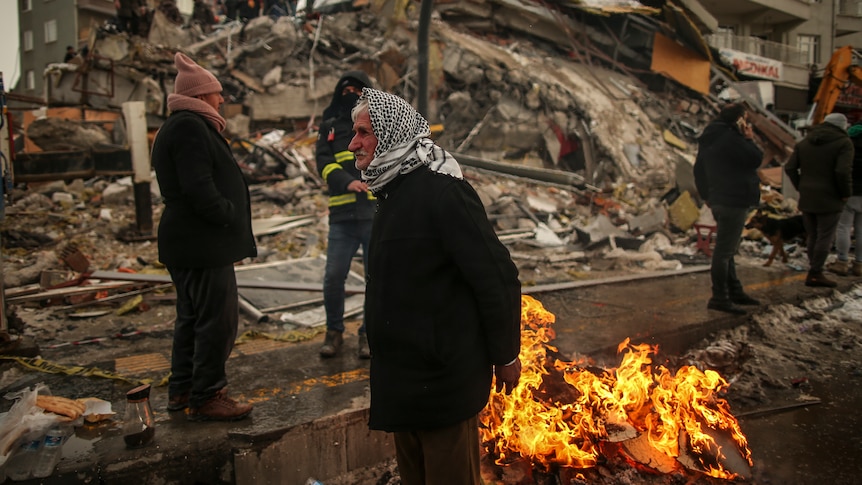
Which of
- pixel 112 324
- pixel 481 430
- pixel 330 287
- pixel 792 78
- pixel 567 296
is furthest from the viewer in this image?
pixel 792 78

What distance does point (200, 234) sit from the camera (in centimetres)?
308

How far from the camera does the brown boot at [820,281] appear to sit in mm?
6816

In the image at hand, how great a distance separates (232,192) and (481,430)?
2176mm

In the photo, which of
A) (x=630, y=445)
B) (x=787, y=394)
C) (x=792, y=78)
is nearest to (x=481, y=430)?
(x=630, y=445)

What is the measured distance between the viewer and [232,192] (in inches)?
128

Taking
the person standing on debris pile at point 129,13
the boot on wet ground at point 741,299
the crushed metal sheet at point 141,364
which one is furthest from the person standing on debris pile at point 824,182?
the person standing on debris pile at point 129,13

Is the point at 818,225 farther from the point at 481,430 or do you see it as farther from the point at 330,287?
the point at 330,287

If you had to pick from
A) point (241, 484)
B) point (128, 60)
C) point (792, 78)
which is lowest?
point (241, 484)

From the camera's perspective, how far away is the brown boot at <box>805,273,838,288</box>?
682 cm

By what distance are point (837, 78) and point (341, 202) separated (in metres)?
14.1

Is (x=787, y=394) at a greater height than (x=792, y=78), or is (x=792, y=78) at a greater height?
(x=792, y=78)

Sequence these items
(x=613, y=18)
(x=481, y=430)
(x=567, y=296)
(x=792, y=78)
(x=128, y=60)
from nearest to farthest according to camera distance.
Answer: (x=481, y=430), (x=567, y=296), (x=128, y=60), (x=613, y=18), (x=792, y=78)

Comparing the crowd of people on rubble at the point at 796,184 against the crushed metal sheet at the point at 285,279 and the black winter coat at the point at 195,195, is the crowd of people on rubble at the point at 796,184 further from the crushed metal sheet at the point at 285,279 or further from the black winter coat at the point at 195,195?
the black winter coat at the point at 195,195

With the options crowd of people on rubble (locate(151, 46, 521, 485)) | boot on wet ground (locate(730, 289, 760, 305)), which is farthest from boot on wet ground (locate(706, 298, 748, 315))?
crowd of people on rubble (locate(151, 46, 521, 485))
